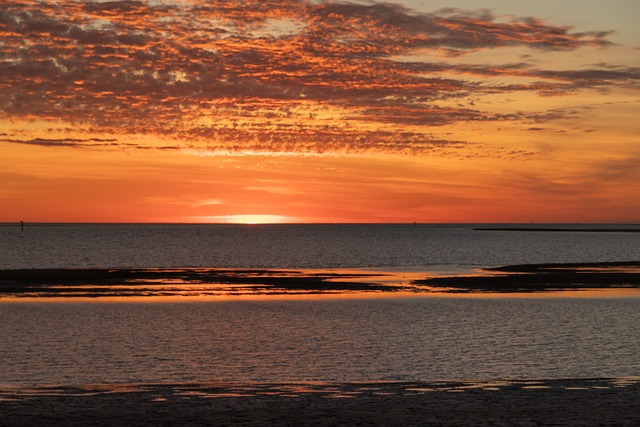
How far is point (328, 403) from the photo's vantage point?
20.6m

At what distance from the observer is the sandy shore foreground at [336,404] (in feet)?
60.6

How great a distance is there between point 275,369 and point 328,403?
7073mm

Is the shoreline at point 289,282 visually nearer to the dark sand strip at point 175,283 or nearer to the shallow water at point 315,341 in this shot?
the dark sand strip at point 175,283

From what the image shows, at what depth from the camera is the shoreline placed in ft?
200

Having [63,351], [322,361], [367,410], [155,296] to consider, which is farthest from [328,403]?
[155,296]

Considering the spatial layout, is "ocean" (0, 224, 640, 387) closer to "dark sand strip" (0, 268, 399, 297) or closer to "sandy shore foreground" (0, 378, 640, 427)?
"sandy shore foreground" (0, 378, 640, 427)

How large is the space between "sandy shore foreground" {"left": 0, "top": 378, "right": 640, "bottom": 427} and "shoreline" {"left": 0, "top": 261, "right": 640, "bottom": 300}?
118ft

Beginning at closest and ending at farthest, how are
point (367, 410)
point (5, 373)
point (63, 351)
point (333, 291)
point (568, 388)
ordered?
point (367, 410) < point (568, 388) < point (5, 373) < point (63, 351) < point (333, 291)

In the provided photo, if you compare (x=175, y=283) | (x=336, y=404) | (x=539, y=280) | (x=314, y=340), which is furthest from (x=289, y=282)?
(x=336, y=404)

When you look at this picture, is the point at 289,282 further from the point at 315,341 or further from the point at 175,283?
the point at 315,341

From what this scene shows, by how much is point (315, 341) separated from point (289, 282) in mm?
36859

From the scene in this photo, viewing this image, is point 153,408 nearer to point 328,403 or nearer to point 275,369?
point 328,403

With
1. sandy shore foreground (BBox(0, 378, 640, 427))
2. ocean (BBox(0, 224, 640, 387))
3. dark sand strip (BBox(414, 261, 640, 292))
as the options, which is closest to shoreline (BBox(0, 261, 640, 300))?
dark sand strip (BBox(414, 261, 640, 292))

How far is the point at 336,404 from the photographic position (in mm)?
20516
